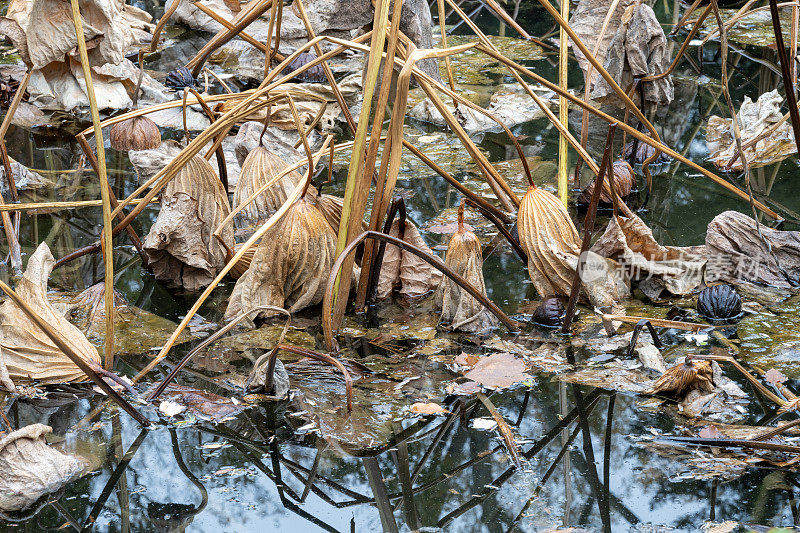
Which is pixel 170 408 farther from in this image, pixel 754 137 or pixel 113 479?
pixel 754 137

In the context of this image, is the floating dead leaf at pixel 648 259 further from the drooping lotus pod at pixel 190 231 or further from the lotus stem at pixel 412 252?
the drooping lotus pod at pixel 190 231

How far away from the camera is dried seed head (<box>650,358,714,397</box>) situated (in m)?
1.52

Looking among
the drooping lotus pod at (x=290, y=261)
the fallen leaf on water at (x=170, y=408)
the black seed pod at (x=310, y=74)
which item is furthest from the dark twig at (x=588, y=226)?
the black seed pod at (x=310, y=74)

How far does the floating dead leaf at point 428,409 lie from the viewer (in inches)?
61.5

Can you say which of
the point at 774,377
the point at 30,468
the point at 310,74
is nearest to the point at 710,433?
the point at 774,377

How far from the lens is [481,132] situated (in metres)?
3.28

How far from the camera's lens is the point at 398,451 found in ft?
4.81

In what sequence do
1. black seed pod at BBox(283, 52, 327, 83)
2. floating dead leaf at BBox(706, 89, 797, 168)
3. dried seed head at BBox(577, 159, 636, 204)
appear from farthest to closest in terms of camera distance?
black seed pod at BBox(283, 52, 327, 83)
floating dead leaf at BBox(706, 89, 797, 168)
dried seed head at BBox(577, 159, 636, 204)

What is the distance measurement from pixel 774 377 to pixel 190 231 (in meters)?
1.41

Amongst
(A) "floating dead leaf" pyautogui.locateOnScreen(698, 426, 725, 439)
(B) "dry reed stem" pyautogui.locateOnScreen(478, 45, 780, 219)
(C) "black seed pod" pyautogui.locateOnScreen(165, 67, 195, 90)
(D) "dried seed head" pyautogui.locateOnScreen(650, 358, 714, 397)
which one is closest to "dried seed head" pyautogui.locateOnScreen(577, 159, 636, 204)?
(B) "dry reed stem" pyautogui.locateOnScreen(478, 45, 780, 219)

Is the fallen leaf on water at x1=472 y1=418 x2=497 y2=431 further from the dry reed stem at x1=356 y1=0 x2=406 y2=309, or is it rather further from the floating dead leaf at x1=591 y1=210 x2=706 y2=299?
the floating dead leaf at x1=591 y1=210 x2=706 y2=299

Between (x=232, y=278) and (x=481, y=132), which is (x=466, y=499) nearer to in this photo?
(x=232, y=278)

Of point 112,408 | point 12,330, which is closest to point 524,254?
point 112,408

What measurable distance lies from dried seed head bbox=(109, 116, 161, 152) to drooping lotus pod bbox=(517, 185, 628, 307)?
161cm
